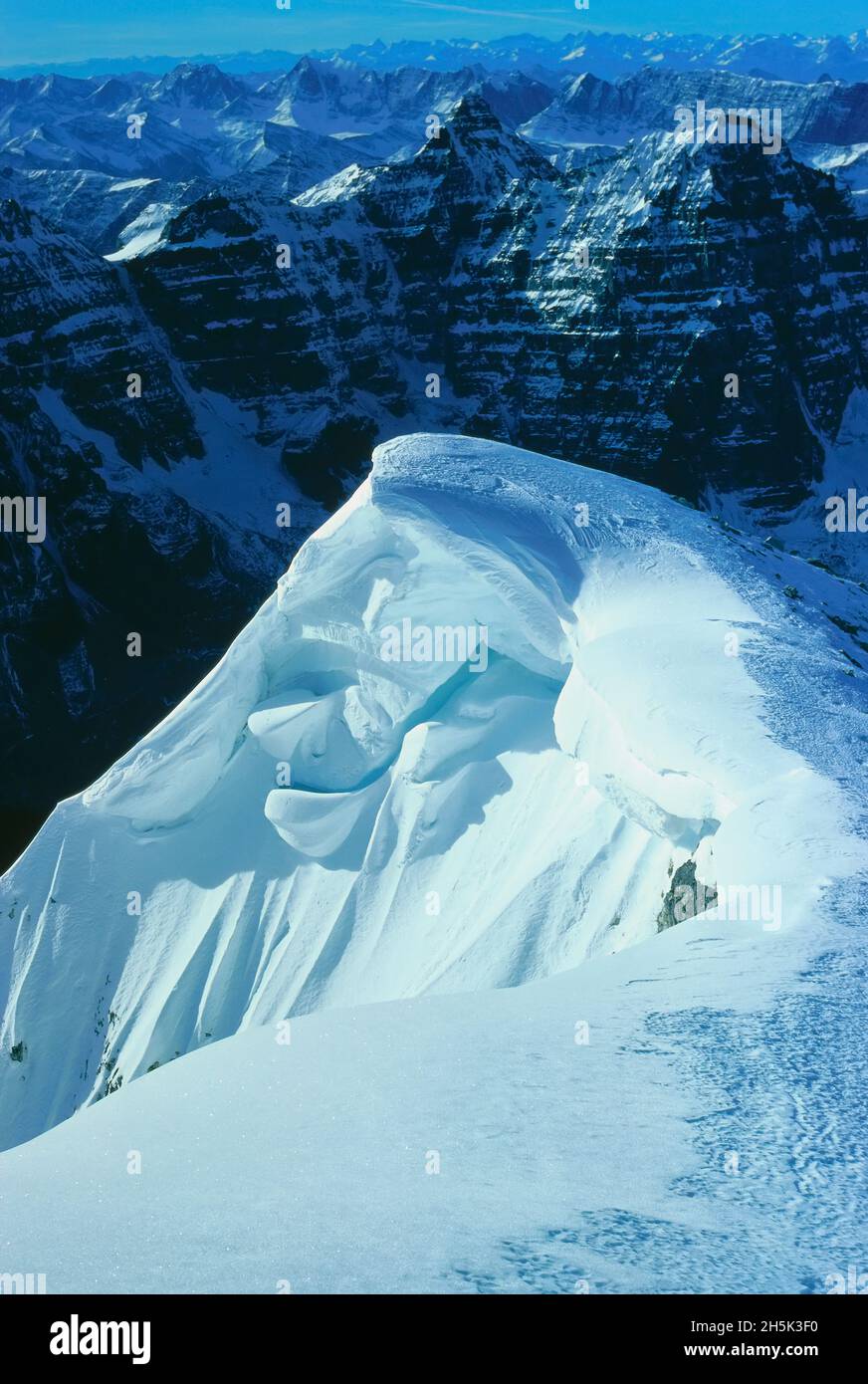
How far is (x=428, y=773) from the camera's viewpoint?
1384cm

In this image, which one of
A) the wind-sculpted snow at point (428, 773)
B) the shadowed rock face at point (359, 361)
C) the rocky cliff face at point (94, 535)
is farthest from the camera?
the shadowed rock face at point (359, 361)

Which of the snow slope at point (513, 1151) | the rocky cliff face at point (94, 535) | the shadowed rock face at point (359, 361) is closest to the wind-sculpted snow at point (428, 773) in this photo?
the snow slope at point (513, 1151)

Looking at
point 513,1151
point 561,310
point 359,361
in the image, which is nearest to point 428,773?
point 513,1151

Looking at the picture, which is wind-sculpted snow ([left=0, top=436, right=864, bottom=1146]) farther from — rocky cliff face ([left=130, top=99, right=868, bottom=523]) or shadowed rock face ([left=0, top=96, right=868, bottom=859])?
rocky cliff face ([left=130, top=99, right=868, bottom=523])

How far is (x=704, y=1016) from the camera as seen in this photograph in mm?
6555

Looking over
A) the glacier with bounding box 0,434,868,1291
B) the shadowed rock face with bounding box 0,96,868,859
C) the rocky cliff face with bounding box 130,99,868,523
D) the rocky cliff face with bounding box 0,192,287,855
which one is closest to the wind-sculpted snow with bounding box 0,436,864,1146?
the glacier with bounding box 0,434,868,1291

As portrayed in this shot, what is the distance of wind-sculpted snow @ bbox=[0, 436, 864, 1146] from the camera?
10.8 m

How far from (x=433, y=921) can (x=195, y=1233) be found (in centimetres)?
726

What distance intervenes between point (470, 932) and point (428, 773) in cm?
237

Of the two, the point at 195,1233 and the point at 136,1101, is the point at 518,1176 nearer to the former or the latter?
the point at 195,1233

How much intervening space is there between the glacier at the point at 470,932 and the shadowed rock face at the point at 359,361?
56.6 m

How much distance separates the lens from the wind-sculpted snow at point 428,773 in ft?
35.3

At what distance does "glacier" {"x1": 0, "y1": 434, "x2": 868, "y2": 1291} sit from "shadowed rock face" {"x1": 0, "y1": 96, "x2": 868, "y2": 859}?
56618 mm

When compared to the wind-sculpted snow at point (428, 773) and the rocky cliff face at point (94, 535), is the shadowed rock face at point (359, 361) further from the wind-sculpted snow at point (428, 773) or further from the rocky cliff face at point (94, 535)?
the wind-sculpted snow at point (428, 773)
